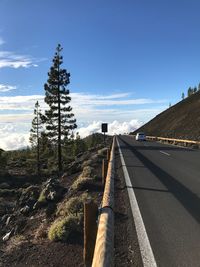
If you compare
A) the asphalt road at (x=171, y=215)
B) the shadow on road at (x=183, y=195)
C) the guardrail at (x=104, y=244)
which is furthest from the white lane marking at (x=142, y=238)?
the shadow on road at (x=183, y=195)

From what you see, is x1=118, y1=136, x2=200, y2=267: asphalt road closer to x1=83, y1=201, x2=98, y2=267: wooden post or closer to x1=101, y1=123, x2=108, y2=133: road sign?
x1=83, y1=201, x2=98, y2=267: wooden post

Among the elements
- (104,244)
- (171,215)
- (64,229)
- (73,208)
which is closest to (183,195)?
(171,215)

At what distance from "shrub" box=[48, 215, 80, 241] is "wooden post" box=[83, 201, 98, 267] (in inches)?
66.5

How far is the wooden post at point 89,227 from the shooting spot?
4.82m

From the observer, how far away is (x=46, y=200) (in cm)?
1252

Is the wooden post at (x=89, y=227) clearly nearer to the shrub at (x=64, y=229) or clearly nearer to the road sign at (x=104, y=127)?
the shrub at (x=64, y=229)

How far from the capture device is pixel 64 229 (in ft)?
22.3

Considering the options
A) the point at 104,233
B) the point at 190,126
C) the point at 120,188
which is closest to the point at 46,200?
the point at 120,188

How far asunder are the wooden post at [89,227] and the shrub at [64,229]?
1.69m

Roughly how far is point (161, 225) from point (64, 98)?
44129 millimetres

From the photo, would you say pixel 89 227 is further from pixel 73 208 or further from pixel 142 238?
pixel 73 208

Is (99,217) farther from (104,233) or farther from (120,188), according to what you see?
(120,188)

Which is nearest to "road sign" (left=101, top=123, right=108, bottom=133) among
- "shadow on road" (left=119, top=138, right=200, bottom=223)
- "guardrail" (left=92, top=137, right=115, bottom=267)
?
"shadow on road" (left=119, top=138, right=200, bottom=223)

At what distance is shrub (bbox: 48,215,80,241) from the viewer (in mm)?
6652
